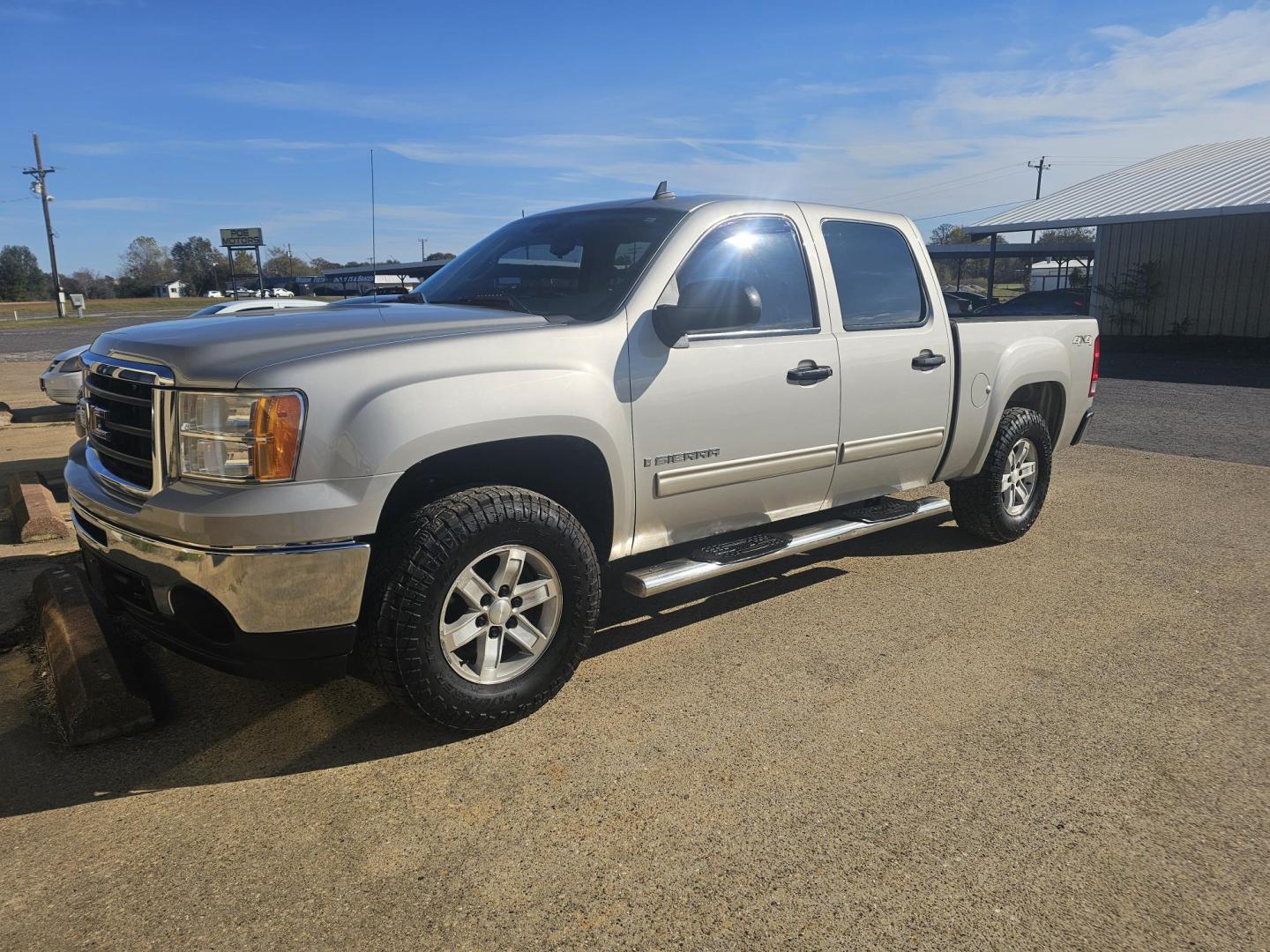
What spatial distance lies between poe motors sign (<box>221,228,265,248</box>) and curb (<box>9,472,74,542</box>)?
248ft

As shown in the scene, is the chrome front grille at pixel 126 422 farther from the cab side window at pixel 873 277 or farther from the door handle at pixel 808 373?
the cab side window at pixel 873 277

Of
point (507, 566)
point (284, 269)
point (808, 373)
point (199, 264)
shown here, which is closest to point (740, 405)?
point (808, 373)

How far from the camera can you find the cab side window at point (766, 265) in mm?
4051

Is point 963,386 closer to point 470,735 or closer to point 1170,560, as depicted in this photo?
point 1170,560

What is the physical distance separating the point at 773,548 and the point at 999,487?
2.17 meters

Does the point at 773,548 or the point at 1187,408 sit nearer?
the point at 773,548

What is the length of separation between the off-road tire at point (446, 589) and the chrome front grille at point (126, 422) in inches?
31.5

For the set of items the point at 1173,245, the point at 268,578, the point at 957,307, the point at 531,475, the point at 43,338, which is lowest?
the point at 43,338

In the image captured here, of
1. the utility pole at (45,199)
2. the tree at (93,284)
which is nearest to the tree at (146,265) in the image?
the tree at (93,284)

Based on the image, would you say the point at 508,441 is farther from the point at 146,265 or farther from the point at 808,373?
the point at 146,265

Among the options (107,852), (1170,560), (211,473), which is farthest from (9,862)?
(1170,560)

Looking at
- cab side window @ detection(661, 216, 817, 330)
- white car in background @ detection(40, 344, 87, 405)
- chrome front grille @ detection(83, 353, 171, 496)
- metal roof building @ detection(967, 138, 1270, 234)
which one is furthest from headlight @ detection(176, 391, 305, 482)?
metal roof building @ detection(967, 138, 1270, 234)

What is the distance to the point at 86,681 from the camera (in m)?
3.37

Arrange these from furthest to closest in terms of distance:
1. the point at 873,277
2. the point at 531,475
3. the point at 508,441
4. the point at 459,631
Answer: the point at 873,277, the point at 531,475, the point at 508,441, the point at 459,631
